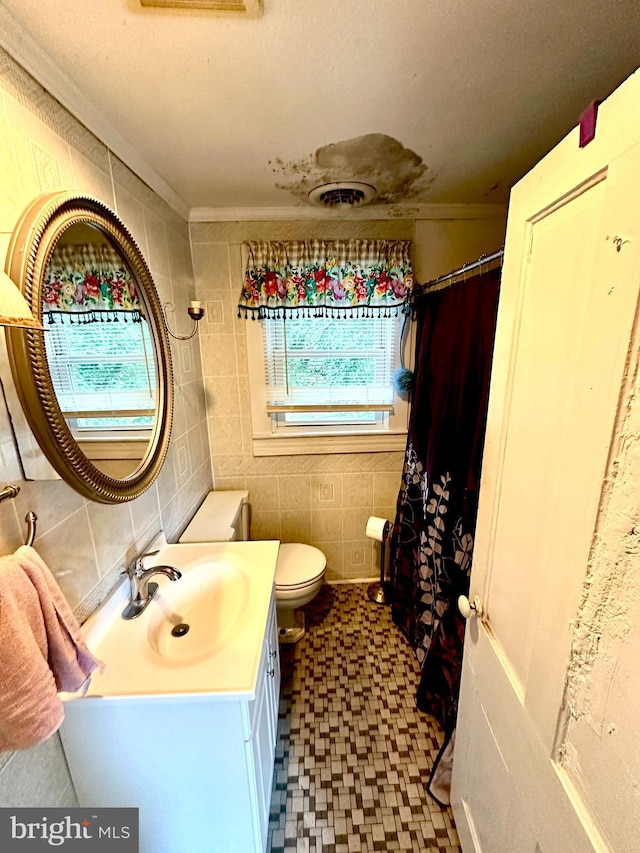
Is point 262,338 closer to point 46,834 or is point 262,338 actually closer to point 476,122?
point 476,122

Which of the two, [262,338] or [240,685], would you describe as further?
[262,338]

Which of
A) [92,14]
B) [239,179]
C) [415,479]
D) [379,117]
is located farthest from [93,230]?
[415,479]

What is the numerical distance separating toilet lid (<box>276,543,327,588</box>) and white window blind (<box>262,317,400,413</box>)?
0.83 meters

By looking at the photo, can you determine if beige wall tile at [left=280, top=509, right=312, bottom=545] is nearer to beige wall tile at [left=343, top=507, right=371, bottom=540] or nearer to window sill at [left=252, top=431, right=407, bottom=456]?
beige wall tile at [left=343, top=507, right=371, bottom=540]

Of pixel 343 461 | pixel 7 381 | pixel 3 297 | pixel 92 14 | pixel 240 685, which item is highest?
pixel 92 14

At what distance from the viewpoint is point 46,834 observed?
783 millimetres

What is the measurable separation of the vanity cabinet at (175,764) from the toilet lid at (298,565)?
0.78m

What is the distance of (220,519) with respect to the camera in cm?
178

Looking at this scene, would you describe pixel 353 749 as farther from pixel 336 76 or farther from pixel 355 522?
pixel 336 76

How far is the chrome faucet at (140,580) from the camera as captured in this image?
112 centimetres

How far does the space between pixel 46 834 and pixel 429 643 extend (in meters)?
1.44

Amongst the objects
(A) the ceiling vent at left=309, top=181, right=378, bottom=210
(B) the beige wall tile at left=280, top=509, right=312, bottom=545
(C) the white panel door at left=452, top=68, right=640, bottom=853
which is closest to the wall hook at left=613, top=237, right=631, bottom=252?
(C) the white panel door at left=452, top=68, right=640, bottom=853

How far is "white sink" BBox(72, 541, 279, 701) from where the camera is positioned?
0.86 m

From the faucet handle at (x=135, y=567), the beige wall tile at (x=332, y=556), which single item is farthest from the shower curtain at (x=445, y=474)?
the faucet handle at (x=135, y=567)
